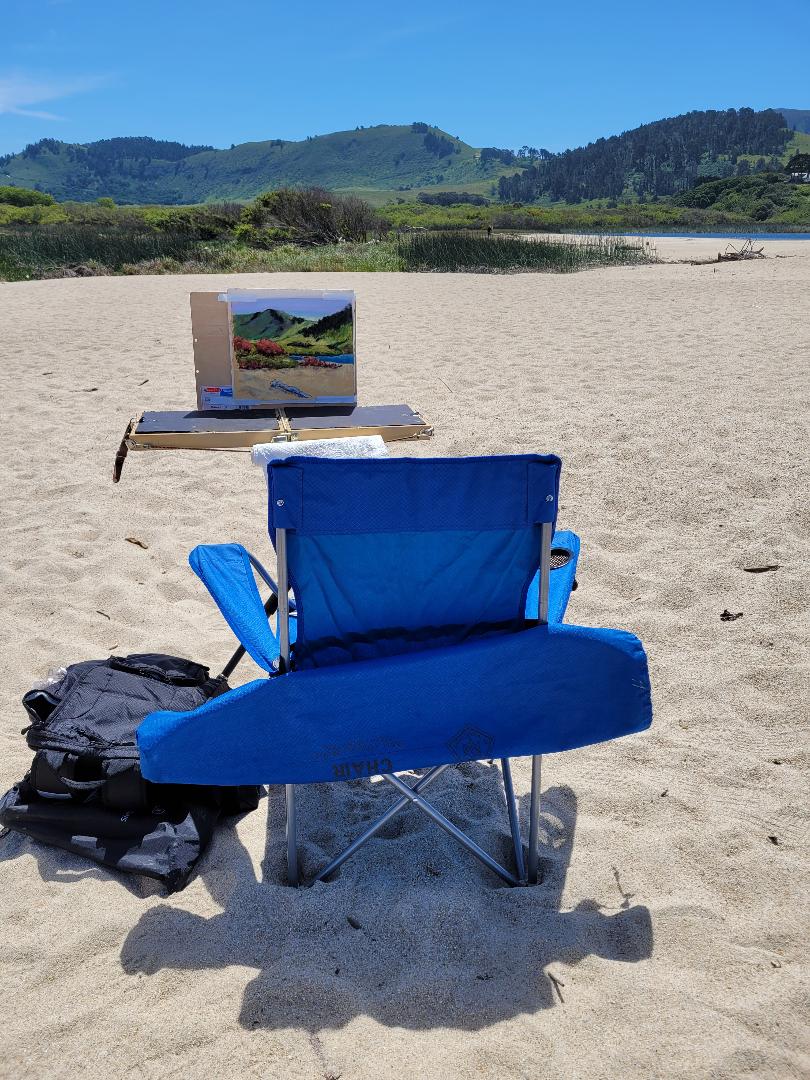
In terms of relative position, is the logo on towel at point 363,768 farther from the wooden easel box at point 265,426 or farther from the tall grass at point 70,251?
the tall grass at point 70,251

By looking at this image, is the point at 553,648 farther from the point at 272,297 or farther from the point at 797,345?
the point at 797,345

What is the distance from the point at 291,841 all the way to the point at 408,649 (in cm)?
54

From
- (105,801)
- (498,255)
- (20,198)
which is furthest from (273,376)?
(20,198)

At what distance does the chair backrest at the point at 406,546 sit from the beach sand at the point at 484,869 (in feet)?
2.04

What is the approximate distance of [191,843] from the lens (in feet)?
6.70

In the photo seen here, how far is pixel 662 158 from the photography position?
131000 mm

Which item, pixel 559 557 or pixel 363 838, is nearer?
pixel 363 838

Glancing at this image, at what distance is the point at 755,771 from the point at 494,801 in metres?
0.75

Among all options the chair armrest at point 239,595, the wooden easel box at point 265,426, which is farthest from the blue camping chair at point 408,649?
the wooden easel box at point 265,426

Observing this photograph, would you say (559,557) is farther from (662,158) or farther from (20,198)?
(662,158)

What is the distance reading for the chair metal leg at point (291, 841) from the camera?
1.92 metres

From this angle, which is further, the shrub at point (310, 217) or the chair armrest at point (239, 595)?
the shrub at point (310, 217)

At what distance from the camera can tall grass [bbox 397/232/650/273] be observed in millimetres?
17359

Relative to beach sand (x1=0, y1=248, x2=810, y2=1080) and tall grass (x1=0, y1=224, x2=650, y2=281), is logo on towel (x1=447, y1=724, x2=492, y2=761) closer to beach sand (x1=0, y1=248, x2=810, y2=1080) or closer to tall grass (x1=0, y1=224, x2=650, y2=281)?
beach sand (x1=0, y1=248, x2=810, y2=1080)
